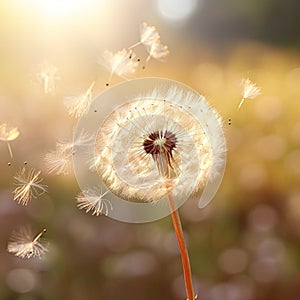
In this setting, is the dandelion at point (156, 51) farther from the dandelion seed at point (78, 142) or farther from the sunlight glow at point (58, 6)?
the sunlight glow at point (58, 6)

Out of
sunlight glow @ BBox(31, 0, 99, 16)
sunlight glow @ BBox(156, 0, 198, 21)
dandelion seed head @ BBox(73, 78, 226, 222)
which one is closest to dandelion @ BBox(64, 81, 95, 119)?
dandelion seed head @ BBox(73, 78, 226, 222)

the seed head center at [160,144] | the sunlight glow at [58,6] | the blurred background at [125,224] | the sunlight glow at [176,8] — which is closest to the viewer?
the seed head center at [160,144]

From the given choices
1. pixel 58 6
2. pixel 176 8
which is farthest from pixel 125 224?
pixel 176 8

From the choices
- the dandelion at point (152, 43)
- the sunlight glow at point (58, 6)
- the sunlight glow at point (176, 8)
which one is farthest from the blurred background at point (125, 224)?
the dandelion at point (152, 43)

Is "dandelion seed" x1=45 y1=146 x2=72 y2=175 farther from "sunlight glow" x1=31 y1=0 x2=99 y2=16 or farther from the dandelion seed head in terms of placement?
"sunlight glow" x1=31 y1=0 x2=99 y2=16

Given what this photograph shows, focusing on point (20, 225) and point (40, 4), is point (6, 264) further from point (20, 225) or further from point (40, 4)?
point (40, 4)

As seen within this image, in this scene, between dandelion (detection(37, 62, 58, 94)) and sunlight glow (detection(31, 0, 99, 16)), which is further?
sunlight glow (detection(31, 0, 99, 16))

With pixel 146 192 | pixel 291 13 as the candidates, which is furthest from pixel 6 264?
pixel 291 13

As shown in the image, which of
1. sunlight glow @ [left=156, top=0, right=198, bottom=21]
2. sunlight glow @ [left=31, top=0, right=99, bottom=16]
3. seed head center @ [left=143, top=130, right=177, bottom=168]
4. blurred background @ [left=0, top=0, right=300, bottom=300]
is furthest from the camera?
sunlight glow @ [left=156, top=0, right=198, bottom=21]
